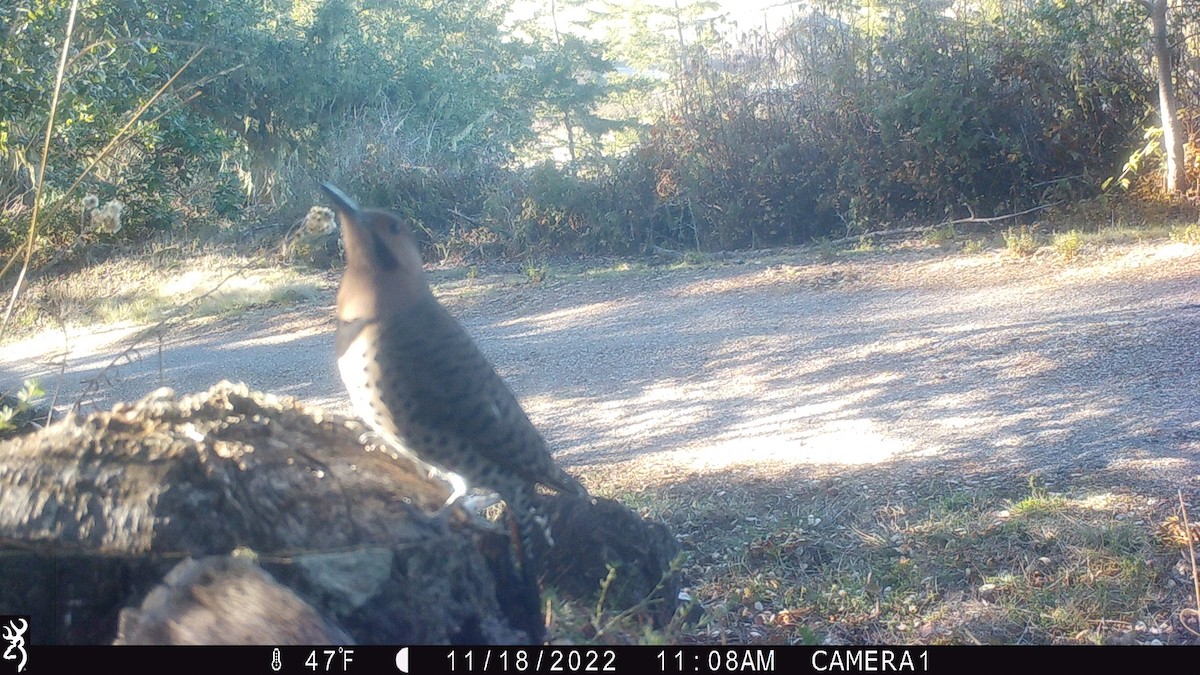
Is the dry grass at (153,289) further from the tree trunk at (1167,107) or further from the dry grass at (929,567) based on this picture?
the tree trunk at (1167,107)

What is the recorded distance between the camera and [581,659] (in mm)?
2977

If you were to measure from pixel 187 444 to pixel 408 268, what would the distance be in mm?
839

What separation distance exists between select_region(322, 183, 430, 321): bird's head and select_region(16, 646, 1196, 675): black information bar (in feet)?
3.45

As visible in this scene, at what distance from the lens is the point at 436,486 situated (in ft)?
11.9

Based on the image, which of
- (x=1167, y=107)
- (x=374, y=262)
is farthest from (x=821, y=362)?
(x=1167, y=107)

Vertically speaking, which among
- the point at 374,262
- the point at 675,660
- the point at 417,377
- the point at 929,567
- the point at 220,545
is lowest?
the point at 929,567

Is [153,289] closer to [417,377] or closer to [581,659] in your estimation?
[417,377]

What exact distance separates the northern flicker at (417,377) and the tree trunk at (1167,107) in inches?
488

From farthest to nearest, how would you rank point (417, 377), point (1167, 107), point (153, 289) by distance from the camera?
point (153, 289), point (1167, 107), point (417, 377)

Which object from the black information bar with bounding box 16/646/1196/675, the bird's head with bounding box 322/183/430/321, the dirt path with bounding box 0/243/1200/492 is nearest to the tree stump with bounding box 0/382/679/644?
the black information bar with bounding box 16/646/1196/675

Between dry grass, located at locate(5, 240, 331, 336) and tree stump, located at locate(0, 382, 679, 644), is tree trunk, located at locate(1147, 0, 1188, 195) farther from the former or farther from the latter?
tree stump, located at locate(0, 382, 679, 644)

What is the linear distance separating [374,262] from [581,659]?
133cm

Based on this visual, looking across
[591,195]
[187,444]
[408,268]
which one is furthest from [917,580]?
[591,195]

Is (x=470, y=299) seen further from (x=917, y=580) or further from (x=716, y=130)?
(x=917, y=580)
